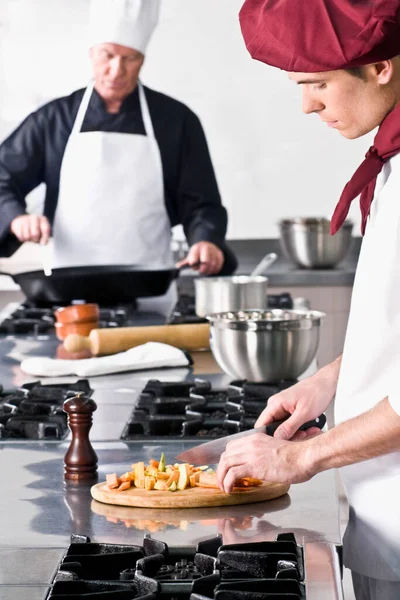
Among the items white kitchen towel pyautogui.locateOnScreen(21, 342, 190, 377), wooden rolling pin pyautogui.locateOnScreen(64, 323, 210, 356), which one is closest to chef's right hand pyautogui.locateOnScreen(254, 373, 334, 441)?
white kitchen towel pyautogui.locateOnScreen(21, 342, 190, 377)

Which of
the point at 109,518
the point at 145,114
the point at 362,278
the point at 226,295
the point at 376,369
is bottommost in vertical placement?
the point at 109,518

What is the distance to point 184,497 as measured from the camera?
1534 millimetres

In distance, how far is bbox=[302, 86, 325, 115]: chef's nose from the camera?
147 cm

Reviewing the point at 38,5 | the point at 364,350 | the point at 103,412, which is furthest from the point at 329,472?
the point at 38,5

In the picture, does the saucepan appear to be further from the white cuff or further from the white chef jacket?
the white cuff

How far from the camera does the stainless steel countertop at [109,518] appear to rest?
1.27 meters

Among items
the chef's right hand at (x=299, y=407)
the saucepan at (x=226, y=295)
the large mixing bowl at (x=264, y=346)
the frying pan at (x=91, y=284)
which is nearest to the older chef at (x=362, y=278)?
the chef's right hand at (x=299, y=407)

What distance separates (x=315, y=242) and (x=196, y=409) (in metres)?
2.56

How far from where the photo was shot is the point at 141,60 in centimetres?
486

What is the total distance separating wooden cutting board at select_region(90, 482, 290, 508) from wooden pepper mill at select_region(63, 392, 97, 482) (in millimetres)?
103

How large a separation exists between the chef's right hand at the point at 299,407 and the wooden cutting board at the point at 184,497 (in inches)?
4.1

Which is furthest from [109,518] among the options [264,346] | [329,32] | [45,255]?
[45,255]

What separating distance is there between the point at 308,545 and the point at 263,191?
379 cm

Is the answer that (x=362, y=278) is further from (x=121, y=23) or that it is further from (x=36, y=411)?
(x=121, y=23)
